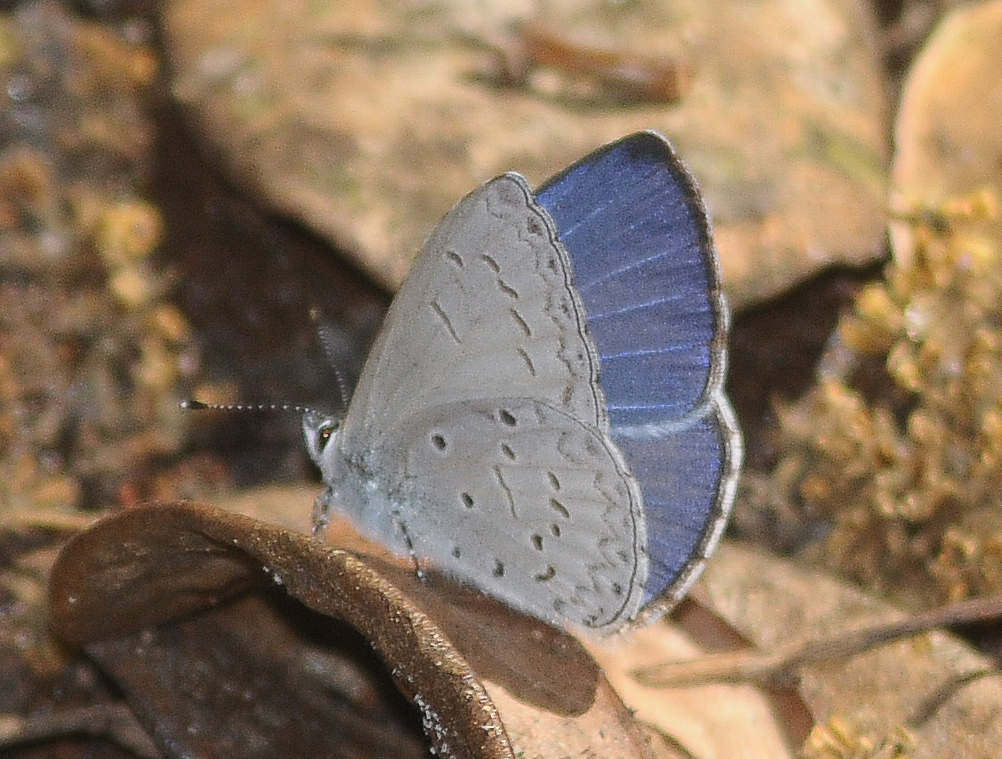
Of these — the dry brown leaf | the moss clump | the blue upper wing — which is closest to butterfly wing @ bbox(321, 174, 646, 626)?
the blue upper wing

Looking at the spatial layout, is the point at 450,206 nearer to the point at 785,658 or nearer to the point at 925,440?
the point at 925,440

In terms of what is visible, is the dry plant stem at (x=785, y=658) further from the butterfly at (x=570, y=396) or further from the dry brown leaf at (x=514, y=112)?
the dry brown leaf at (x=514, y=112)

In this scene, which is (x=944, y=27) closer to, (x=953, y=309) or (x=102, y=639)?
(x=953, y=309)

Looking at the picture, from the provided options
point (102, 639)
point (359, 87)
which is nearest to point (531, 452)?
point (102, 639)

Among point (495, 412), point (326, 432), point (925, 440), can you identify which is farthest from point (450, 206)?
point (925, 440)

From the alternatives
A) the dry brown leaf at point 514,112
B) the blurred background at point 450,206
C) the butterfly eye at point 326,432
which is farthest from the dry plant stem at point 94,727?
the dry brown leaf at point 514,112

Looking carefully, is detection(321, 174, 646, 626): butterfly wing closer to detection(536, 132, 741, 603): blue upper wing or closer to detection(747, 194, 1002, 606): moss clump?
detection(536, 132, 741, 603): blue upper wing
